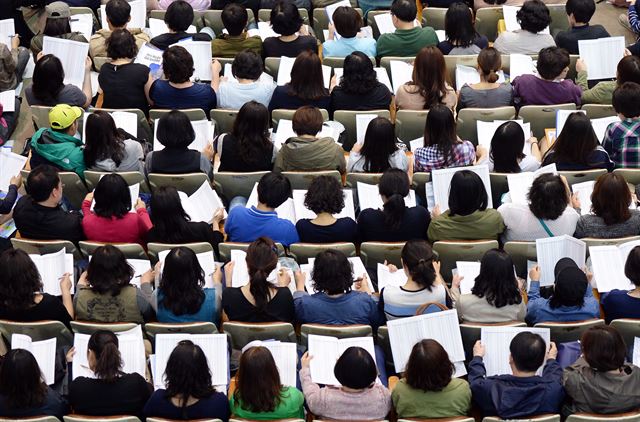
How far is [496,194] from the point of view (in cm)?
867

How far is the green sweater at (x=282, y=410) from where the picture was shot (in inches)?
256

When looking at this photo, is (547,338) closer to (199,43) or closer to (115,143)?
(115,143)

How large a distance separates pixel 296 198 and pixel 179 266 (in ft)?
5.14

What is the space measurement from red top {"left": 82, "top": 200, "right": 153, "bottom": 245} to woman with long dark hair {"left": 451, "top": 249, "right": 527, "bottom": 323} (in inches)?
96.7

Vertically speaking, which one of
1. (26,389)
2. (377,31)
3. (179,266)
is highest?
(377,31)

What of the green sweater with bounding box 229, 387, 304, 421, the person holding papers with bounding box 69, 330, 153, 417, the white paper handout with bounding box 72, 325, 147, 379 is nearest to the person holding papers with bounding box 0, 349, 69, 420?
the person holding papers with bounding box 69, 330, 153, 417

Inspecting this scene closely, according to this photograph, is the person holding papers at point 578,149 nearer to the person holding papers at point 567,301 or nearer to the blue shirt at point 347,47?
the person holding papers at point 567,301

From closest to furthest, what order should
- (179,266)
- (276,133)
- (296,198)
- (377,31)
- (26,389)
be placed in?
1. (26,389)
2. (179,266)
3. (296,198)
4. (276,133)
5. (377,31)

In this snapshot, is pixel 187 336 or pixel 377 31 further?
pixel 377 31

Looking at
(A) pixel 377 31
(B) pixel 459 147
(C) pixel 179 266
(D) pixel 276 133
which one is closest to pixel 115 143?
(D) pixel 276 133

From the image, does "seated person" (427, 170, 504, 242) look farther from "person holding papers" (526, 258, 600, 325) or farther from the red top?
the red top

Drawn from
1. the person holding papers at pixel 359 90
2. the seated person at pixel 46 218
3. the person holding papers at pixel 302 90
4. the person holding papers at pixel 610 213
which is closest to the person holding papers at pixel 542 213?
the person holding papers at pixel 610 213

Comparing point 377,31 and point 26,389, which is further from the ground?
point 377,31

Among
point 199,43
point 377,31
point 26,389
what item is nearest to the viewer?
point 26,389
